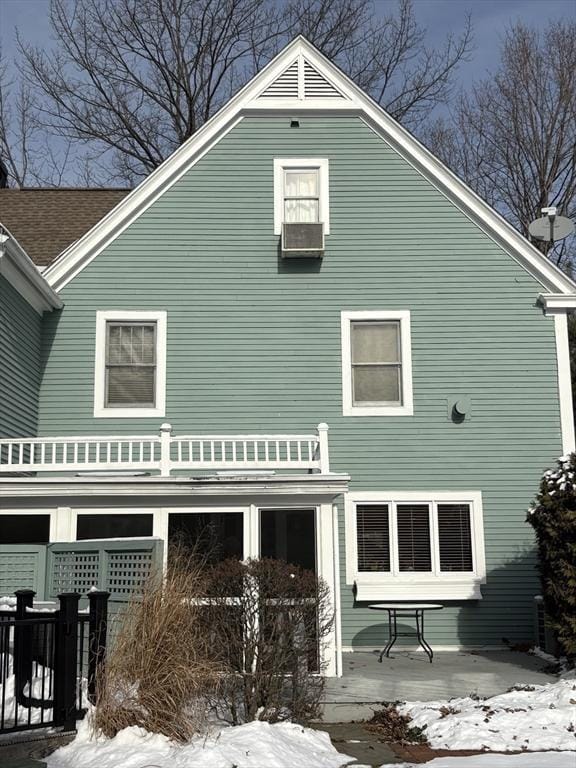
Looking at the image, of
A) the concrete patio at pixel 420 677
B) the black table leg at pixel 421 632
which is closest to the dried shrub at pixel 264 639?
the concrete patio at pixel 420 677

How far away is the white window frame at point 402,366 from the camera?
1302 cm

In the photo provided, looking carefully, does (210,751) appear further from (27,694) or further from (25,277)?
(25,277)

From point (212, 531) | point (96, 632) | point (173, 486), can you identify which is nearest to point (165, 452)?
point (173, 486)

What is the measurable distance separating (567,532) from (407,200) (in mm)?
6209

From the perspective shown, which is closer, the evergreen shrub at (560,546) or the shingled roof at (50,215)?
the evergreen shrub at (560,546)

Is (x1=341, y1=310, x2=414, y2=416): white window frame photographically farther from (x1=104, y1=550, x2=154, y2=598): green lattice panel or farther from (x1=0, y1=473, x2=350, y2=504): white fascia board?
(x1=104, y1=550, x2=154, y2=598): green lattice panel

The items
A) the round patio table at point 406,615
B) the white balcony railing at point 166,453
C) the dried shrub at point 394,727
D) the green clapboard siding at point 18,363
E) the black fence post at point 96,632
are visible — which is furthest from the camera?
the green clapboard siding at point 18,363

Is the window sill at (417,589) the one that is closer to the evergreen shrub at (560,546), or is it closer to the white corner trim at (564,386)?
the evergreen shrub at (560,546)

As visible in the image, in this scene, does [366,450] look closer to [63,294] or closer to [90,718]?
[63,294]

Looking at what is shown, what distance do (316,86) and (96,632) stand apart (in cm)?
986

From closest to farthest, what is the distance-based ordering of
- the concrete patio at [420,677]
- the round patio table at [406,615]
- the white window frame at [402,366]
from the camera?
the concrete patio at [420,677] < the round patio table at [406,615] < the white window frame at [402,366]

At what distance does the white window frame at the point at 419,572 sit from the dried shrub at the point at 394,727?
4224 millimetres

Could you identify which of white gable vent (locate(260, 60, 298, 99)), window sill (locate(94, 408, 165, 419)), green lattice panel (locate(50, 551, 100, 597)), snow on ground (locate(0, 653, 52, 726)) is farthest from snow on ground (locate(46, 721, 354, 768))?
white gable vent (locate(260, 60, 298, 99))

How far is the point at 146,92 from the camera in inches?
961
